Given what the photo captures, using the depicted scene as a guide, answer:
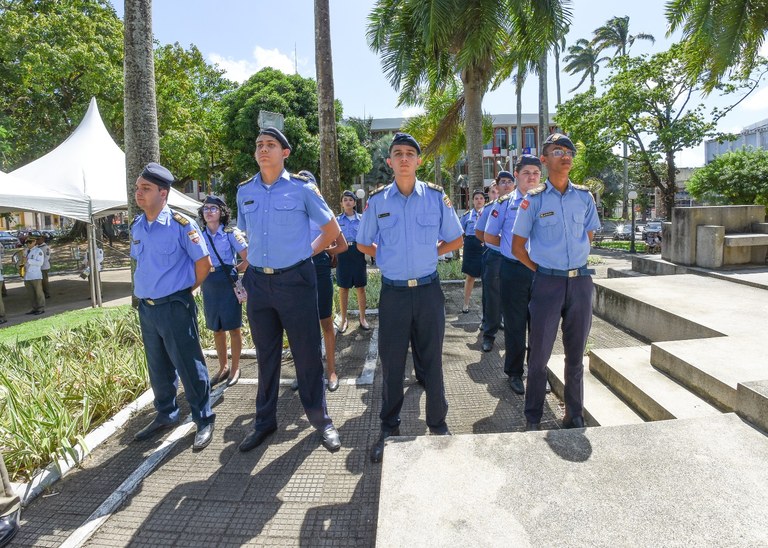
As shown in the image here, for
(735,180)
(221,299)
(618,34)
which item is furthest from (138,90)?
(618,34)

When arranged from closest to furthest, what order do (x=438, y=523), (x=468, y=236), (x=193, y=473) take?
(x=438, y=523) < (x=193, y=473) < (x=468, y=236)

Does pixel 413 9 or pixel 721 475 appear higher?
pixel 413 9

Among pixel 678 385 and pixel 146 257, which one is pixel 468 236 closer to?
pixel 678 385

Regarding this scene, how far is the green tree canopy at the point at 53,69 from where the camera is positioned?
17.7 metres

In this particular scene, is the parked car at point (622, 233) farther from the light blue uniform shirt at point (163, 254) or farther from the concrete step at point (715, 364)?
the light blue uniform shirt at point (163, 254)

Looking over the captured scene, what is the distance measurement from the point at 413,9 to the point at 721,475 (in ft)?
35.4

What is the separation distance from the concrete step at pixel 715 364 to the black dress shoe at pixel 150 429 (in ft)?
13.0

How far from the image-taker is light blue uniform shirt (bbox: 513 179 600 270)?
10.7 ft

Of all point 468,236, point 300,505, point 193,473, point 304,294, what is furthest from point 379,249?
point 468,236

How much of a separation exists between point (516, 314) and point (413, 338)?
1575 mm

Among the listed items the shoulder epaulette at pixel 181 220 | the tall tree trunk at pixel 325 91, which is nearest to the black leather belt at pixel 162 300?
the shoulder epaulette at pixel 181 220

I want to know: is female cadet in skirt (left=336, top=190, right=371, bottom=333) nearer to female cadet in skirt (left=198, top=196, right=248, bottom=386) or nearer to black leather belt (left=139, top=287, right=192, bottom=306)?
female cadet in skirt (left=198, top=196, right=248, bottom=386)

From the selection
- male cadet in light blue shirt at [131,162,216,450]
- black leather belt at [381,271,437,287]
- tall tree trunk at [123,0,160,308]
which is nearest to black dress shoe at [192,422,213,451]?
male cadet in light blue shirt at [131,162,216,450]

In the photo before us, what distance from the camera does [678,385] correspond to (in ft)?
11.5
